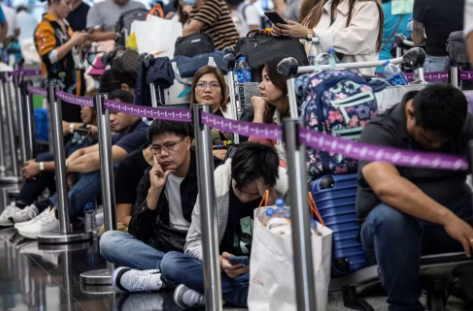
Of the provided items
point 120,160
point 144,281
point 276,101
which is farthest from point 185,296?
point 120,160

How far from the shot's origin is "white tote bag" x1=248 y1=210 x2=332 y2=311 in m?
4.16

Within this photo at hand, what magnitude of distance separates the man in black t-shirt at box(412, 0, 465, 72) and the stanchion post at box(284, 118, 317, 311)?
3.87m

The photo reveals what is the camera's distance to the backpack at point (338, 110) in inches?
176

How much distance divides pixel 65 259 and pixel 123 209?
0.57 meters

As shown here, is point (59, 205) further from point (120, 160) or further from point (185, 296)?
point (185, 296)

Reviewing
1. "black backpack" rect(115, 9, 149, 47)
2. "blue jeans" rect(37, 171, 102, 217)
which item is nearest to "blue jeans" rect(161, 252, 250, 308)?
"blue jeans" rect(37, 171, 102, 217)

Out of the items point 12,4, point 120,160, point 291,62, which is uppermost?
point 12,4

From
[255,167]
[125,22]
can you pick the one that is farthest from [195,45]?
[255,167]

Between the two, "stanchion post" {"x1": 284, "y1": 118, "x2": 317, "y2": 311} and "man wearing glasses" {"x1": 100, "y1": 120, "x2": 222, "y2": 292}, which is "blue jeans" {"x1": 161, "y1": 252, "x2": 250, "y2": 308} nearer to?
"man wearing glasses" {"x1": 100, "y1": 120, "x2": 222, "y2": 292}

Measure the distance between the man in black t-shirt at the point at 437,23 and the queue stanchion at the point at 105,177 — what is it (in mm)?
2709

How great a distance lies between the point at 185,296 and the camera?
16.7 ft

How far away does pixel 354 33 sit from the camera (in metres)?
5.94

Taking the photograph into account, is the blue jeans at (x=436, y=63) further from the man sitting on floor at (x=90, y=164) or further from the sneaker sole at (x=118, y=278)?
the sneaker sole at (x=118, y=278)

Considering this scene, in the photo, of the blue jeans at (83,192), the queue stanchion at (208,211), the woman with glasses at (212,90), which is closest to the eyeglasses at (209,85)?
the woman with glasses at (212,90)
